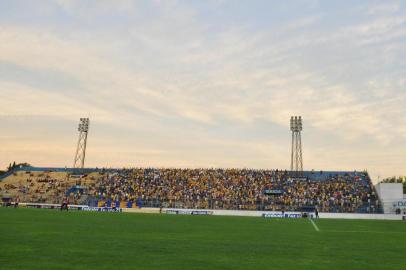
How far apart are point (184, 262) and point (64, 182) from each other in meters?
74.2

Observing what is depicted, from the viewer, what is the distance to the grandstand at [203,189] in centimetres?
Answer: 6488

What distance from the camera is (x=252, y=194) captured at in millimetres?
70875

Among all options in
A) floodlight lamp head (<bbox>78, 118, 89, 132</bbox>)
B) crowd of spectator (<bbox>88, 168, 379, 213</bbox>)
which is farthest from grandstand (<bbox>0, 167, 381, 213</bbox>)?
floodlight lamp head (<bbox>78, 118, 89, 132</bbox>)

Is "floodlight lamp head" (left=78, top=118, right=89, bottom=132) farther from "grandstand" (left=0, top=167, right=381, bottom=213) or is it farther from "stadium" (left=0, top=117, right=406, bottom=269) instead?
"grandstand" (left=0, top=167, right=381, bottom=213)

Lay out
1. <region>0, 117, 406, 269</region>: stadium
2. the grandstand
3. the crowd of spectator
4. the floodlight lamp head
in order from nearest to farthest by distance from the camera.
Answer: <region>0, 117, 406, 269</region>: stadium
the crowd of spectator
the grandstand
the floodlight lamp head

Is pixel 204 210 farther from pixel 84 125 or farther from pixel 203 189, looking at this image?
pixel 84 125

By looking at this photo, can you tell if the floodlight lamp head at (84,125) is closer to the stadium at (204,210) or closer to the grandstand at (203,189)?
the stadium at (204,210)

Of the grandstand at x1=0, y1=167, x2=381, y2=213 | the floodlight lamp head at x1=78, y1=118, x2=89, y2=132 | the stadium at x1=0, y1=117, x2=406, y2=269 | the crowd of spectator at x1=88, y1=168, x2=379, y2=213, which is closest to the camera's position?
the stadium at x1=0, y1=117, x2=406, y2=269

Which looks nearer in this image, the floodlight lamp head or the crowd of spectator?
the crowd of spectator

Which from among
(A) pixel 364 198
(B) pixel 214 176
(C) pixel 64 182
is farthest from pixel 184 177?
(A) pixel 364 198

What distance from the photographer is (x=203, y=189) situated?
73.1 meters

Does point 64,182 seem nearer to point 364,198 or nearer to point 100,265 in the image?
point 364,198

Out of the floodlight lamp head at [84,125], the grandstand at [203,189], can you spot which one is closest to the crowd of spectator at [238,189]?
the grandstand at [203,189]

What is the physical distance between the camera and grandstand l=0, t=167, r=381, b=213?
6488 cm
